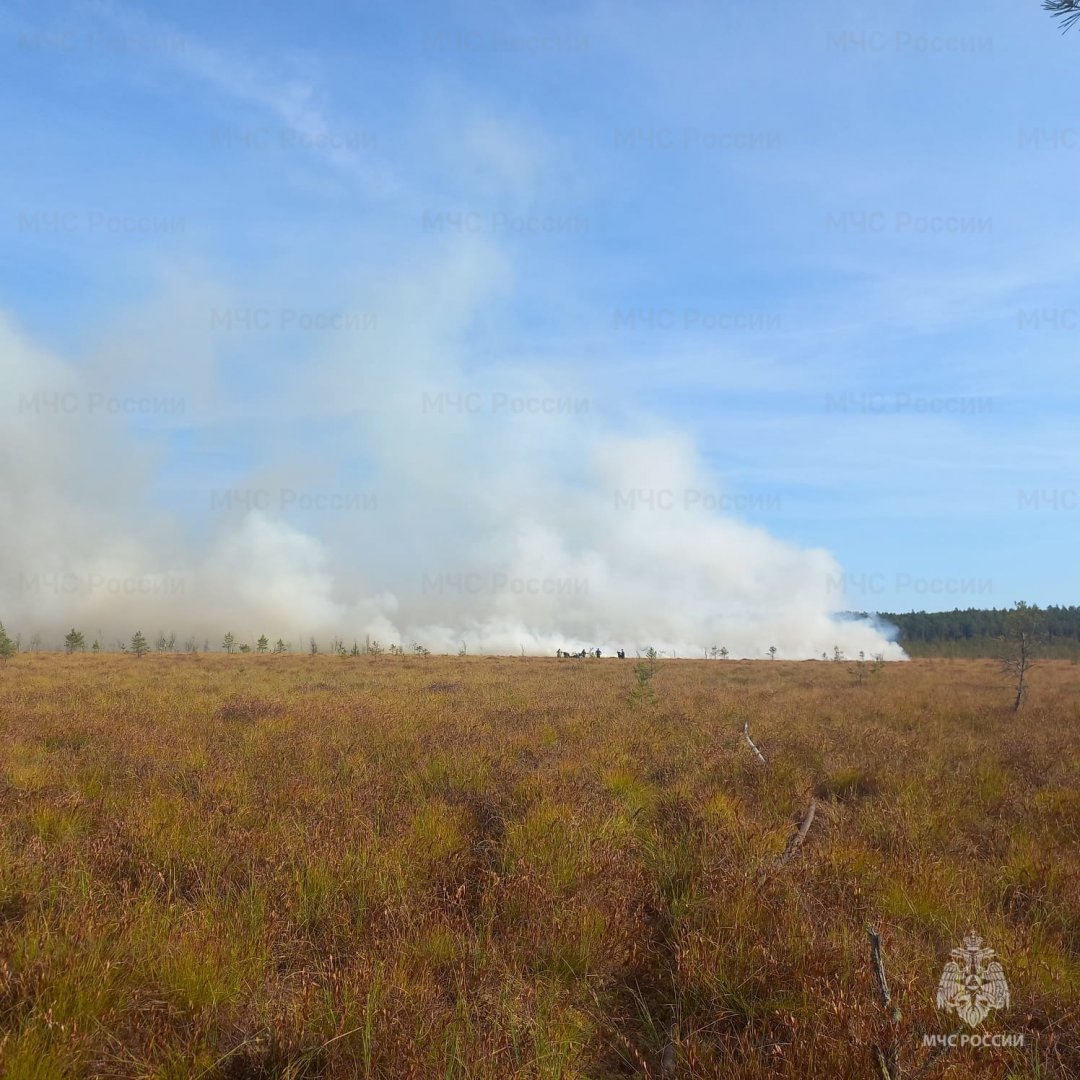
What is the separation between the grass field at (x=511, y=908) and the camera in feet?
9.31

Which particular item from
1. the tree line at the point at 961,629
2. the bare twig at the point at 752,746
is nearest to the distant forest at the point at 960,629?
the tree line at the point at 961,629

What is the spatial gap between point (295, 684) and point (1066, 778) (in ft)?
60.0

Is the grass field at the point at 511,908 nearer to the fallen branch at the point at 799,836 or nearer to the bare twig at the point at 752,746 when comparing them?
the fallen branch at the point at 799,836

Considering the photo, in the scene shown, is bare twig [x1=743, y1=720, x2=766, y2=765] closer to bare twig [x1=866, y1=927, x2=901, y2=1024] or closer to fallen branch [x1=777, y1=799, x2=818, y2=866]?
fallen branch [x1=777, y1=799, x2=818, y2=866]

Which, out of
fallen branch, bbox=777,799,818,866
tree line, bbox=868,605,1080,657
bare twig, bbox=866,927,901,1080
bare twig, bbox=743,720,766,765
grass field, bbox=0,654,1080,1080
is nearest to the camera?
bare twig, bbox=866,927,901,1080

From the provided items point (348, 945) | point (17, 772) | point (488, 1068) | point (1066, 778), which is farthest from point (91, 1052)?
point (1066, 778)

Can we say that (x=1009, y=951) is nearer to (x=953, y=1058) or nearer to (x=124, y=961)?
(x=953, y=1058)

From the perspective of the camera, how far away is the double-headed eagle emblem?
3.19 meters

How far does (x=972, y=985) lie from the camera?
136 inches

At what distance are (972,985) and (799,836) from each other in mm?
2353

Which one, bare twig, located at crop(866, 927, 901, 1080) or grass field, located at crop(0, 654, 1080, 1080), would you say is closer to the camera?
bare twig, located at crop(866, 927, 901, 1080)

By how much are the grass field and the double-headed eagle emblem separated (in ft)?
0.23

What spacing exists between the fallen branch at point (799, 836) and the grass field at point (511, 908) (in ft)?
0.27

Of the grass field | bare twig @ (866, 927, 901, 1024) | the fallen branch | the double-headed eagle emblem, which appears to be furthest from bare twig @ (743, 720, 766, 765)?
bare twig @ (866, 927, 901, 1024)
